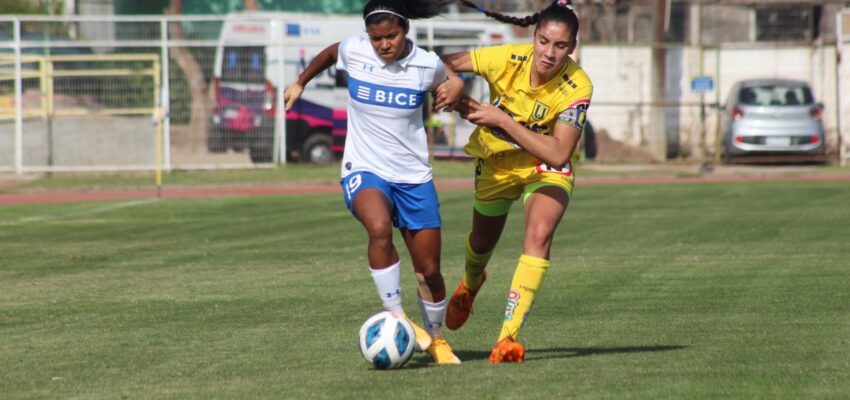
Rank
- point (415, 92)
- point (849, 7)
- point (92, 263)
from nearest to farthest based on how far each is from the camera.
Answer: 1. point (415, 92)
2. point (92, 263)
3. point (849, 7)

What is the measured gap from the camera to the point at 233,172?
28703 millimetres

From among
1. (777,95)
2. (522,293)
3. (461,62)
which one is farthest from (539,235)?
(777,95)

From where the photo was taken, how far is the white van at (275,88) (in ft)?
94.6

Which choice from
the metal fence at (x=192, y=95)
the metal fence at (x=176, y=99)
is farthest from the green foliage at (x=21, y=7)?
the metal fence at (x=176, y=99)

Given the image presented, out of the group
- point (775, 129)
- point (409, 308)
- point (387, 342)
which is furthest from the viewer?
point (775, 129)

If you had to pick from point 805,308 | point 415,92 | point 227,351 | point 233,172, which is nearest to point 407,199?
point 415,92

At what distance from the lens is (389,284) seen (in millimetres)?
7719

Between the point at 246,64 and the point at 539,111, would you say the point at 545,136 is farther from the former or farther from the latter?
the point at 246,64

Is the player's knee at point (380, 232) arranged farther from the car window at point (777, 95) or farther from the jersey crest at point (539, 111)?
the car window at point (777, 95)

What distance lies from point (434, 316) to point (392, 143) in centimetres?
105

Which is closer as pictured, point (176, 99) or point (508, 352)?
point (508, 352)

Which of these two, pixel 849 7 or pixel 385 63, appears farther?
pixel 849 7

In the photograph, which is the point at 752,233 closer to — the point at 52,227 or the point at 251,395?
the point at 52,227

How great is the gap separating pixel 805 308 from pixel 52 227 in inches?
438
